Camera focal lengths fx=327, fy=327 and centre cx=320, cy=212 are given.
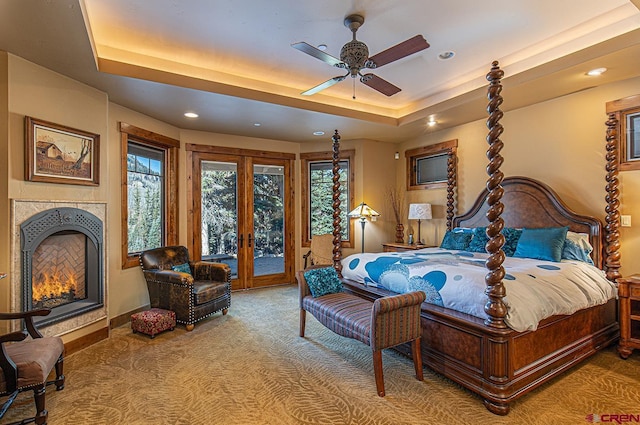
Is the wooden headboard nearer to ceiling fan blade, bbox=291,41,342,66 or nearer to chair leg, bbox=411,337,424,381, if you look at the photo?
chair leg, bbox=411,337,424,381

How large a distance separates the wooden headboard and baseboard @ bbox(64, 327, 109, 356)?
5.19 meters

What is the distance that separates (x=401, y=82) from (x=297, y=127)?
1.78 metres

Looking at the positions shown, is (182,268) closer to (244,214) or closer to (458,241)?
(244,214)

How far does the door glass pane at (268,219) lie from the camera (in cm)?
620

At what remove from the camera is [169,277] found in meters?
4.11

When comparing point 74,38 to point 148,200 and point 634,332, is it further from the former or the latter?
point 634,332

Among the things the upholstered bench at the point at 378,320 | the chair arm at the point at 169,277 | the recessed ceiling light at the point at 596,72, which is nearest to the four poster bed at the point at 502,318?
the upholstered bench at the point at 378,320

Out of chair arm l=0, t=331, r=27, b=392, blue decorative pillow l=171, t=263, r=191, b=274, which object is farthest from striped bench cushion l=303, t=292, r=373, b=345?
chair arm l=0, t=331, r=27, b=392

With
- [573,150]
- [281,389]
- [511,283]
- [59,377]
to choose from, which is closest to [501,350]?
[511,283]

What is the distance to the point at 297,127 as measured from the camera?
5.35 m

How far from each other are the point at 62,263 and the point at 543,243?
5274 mm

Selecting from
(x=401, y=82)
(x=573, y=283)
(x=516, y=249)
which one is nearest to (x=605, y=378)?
(x=573, y=283)

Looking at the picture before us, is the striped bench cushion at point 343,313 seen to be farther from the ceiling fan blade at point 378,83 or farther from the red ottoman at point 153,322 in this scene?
the ceiling fan blade at point 378,83

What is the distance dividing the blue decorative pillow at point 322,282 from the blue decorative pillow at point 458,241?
6.31 feet
